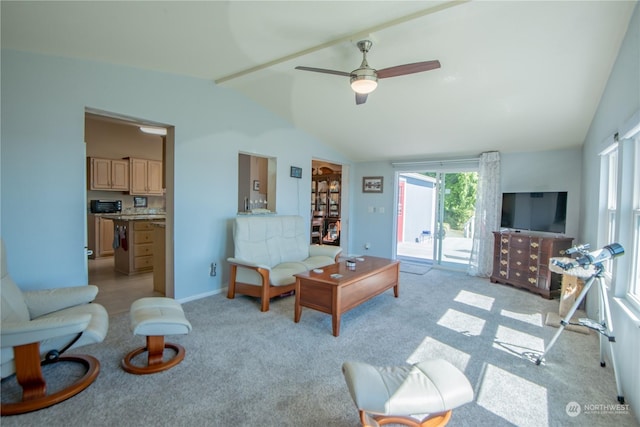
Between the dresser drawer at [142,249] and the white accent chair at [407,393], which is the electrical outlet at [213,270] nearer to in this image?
the dresser drawer at [142,249]

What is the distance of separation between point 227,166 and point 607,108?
4.20 meters

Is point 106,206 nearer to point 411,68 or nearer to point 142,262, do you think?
point 142,262

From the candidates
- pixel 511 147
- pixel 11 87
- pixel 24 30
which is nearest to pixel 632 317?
pixel 511 147

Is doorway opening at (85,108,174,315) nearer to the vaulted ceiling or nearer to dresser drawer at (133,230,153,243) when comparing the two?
dresser drawer at (133,230,153,243)

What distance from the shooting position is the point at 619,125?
2.38 meters

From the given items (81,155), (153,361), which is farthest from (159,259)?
(153,361)

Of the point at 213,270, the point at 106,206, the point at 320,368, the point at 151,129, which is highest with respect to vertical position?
the point at 151,129

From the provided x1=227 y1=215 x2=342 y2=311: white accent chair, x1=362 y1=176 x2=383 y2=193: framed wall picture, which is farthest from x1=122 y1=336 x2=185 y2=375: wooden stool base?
x1=362 y1=176 x2=383 y2=193: framed wall picture

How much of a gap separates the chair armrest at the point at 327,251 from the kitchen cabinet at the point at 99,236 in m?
4.45

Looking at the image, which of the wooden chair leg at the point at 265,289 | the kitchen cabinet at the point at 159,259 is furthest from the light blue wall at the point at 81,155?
the wooden chair leg at the point at 265,289

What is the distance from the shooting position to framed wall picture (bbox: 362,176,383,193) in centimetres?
642

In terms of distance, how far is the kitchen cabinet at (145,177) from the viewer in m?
6.42

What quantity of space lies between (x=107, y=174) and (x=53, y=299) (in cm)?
470

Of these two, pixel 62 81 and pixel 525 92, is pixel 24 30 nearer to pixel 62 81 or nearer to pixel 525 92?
pixel 62 81
